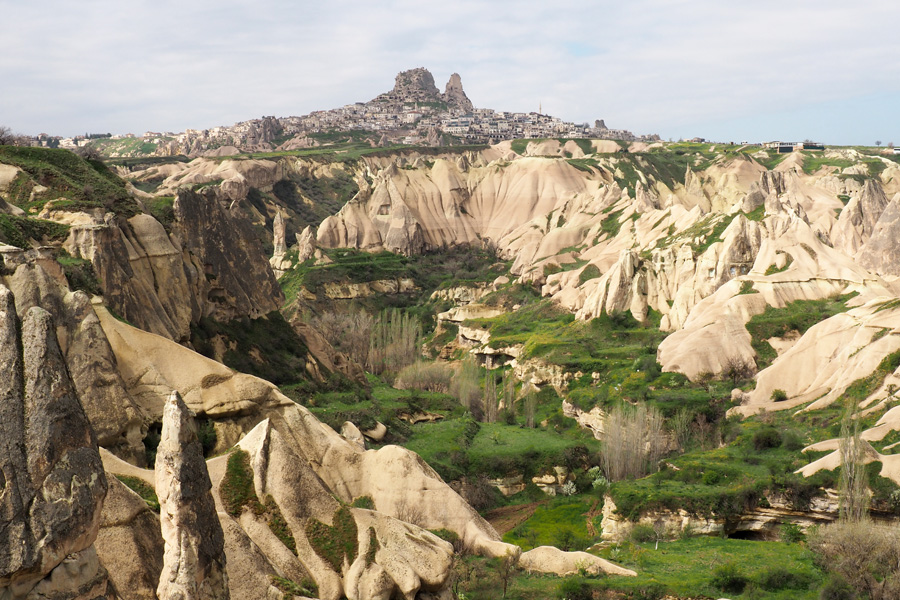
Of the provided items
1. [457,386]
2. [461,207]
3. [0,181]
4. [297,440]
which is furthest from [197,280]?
[461,207]

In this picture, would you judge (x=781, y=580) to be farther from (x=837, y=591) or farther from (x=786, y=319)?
(x=786, y=319)

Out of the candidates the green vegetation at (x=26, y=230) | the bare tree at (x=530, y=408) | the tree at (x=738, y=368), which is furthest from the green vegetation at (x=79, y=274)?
the tree at (x=738, y=368)

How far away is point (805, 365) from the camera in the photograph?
4772 centimetres

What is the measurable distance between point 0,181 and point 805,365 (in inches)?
1567

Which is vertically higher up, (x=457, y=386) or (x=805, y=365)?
(x=805, y=365)

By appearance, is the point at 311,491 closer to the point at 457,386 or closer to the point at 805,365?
the point at 805,365

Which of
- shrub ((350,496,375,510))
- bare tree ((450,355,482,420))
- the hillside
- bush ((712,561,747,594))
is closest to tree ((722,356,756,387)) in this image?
the hillside

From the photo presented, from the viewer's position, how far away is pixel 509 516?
41.5 meters

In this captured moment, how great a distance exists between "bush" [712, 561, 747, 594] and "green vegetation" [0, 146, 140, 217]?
83.2ft

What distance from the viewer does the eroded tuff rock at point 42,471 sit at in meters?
9.84

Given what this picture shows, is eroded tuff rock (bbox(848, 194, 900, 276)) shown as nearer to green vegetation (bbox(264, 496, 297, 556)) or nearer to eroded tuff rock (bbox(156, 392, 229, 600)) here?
green vegetation (bbox(264, 496, 297, 556))

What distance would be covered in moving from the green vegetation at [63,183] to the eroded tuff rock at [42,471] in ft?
79.3

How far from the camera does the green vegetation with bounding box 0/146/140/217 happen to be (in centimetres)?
3354

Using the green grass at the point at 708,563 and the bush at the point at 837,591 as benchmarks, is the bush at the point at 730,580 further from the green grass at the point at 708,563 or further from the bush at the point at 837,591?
the bush at the point at 837,591
